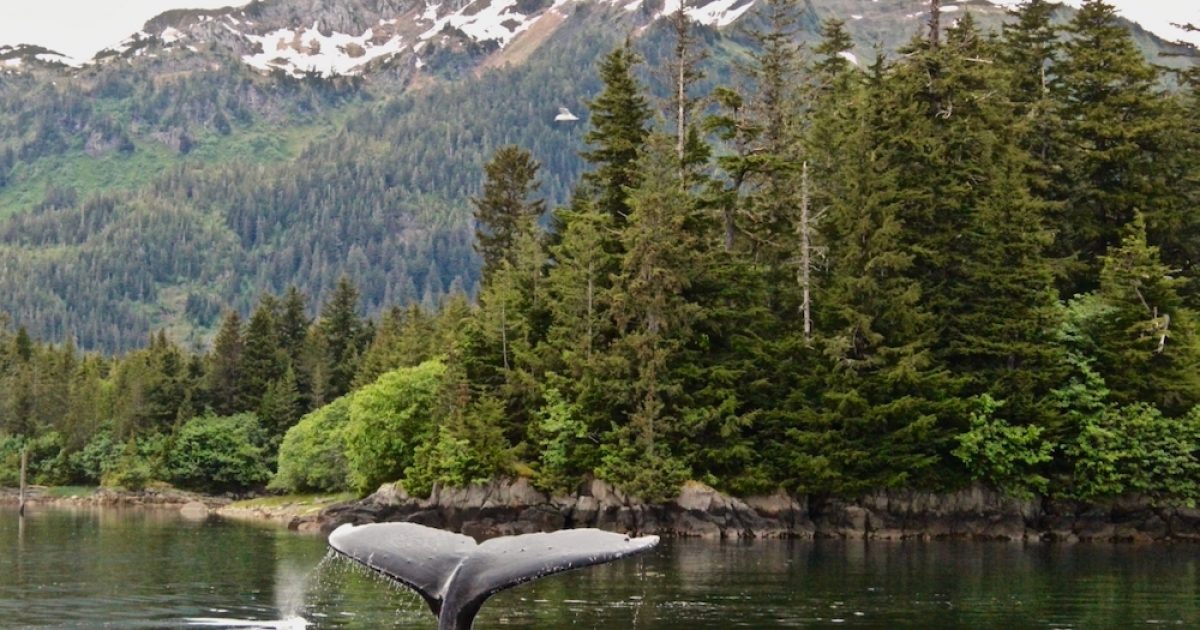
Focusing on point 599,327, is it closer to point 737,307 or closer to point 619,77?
point 737,307

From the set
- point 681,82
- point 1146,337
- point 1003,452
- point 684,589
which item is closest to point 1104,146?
point 1146,337

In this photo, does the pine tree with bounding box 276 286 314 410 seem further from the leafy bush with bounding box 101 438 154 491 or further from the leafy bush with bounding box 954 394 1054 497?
the leafy bush with bounding box 954 394 1054 497

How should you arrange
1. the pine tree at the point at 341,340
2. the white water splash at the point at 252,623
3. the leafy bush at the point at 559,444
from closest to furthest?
the white water splash at the point at 252,623, the leafy bush at the point at 559,444, the pine tree at the point at 341,340

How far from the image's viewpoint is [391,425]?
275ft

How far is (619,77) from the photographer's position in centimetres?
8206

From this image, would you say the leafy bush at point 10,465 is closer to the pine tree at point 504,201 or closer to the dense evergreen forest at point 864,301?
the pine tree at point 504,201

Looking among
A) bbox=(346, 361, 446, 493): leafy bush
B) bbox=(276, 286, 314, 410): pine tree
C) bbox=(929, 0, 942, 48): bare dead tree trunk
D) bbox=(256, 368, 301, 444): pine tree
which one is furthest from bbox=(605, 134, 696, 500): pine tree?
bbox=(276, 286, 314, 410): pine tree

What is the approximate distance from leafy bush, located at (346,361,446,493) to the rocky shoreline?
14480 mm

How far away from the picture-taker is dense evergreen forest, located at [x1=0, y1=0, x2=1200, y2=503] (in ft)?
221

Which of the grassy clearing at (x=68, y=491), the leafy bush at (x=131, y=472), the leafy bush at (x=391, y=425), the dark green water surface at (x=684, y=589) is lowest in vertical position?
the dark green water surface at (x=684, y=589)

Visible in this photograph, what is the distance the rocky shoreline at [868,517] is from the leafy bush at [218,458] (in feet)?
183

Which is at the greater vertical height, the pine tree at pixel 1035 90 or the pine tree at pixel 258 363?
the pine tree at pixel 1035 90

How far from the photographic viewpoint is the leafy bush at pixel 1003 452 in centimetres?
6588

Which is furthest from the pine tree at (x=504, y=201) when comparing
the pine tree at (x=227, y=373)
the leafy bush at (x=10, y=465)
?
the leafy bush at (x=10, y=465)
